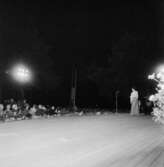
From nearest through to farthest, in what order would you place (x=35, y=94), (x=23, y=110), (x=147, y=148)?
(x=147, y=148), (x=23, y=110), (x=35, y=94)

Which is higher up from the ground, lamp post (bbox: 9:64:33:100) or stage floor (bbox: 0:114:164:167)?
lamp post (bbox: 9:64:33:100)

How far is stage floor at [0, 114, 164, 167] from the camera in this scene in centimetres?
777

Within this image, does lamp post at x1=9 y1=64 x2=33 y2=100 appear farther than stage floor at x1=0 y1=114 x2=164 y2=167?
Yes

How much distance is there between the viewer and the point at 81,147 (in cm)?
975

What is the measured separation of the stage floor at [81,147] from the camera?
7770 millimetres

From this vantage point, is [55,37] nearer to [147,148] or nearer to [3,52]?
[3,52]

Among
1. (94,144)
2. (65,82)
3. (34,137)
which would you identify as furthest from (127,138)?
(65,82)

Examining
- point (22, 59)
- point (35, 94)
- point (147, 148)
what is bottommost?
point (147, 148)

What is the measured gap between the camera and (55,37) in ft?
126

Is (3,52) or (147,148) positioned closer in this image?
(147,148)

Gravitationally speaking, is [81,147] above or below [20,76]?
below

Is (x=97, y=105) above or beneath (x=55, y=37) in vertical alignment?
beneath

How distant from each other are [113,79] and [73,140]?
24561 mm

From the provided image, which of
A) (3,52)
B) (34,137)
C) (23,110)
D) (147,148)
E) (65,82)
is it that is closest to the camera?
(147,148)
